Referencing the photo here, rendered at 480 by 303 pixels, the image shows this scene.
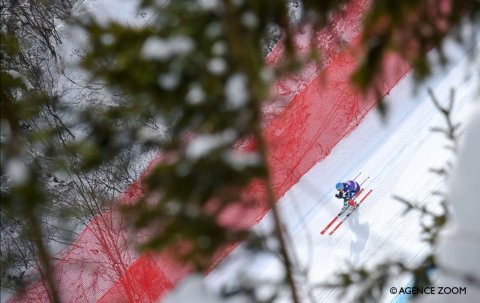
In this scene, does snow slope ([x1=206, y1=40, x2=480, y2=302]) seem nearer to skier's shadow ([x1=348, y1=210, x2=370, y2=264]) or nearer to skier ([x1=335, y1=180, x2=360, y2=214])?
skier's shadow ([x1=348, y1=210, x2=370, y2=264])

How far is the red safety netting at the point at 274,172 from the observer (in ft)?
26.0

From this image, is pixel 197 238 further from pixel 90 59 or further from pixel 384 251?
pixel 384 251

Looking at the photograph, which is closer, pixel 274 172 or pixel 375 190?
pixel 375 190

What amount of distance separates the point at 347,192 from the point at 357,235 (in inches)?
26.0

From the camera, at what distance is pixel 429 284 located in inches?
149

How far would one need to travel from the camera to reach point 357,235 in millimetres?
7645

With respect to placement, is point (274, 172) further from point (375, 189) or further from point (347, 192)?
point (375, 189)

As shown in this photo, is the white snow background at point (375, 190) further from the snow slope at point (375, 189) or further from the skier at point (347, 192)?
the skier at point (347, 192)

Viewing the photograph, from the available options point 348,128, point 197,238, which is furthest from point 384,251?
point 197,238

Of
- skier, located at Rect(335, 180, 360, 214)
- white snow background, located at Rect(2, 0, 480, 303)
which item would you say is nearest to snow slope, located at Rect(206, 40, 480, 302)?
white snow background, located at Rect(2, 0, 480, 303)

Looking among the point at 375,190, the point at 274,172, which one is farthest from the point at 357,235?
the point at 274,172

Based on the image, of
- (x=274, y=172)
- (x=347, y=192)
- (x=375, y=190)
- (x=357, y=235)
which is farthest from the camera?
(x=274, y=172)

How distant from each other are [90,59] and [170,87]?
1.87ft

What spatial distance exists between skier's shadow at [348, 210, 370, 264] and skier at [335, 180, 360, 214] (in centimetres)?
19
